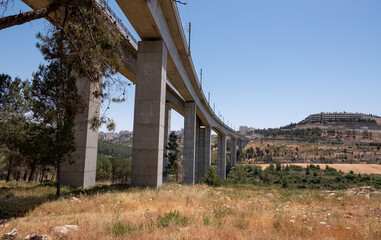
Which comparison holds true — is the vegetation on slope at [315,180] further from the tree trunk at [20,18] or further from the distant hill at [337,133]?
the distant hill at [337,133]

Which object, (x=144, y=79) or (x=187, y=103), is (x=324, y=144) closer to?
(x=187, y=103)

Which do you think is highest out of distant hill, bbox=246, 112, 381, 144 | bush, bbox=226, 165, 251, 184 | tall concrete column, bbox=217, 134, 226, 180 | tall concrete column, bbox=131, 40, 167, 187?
distant hill, bbox=246, 112, 381, 144

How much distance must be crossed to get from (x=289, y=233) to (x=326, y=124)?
698 ft

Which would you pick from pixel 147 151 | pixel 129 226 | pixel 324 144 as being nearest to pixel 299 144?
pixel 324 144

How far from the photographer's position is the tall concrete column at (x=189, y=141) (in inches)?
1251

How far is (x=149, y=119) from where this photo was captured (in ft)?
45.5

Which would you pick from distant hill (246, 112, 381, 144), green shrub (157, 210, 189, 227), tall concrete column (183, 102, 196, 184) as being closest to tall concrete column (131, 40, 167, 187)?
green shrub (157, 210, 189, 227)

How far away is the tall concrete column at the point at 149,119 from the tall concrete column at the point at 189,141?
17.6m

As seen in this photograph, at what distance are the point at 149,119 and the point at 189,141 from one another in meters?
18.4

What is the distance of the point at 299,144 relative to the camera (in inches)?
4306

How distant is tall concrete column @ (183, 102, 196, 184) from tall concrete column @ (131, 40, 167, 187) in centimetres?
1762

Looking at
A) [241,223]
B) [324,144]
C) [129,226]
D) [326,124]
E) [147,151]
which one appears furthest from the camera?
[326,124]

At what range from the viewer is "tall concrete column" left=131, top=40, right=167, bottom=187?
45.0 feet

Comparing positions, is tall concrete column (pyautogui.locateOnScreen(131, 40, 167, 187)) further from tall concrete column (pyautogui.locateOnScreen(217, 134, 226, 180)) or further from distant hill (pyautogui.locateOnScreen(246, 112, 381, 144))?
distant hill (pyautogui.locateOnScreen(246, 112, 381, 144))
